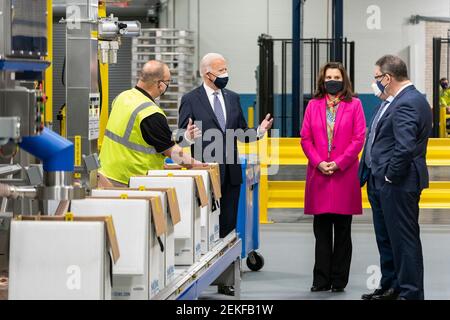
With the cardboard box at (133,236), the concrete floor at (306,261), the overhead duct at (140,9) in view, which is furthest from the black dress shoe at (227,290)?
the overhead duct at (140,9)

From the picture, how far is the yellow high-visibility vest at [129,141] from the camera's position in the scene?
632cm

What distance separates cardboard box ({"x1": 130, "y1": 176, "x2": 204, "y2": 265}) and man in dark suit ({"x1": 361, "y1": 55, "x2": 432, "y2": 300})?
1.82 m

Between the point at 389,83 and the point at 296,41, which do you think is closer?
the point at 389,83

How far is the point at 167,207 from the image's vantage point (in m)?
4.73

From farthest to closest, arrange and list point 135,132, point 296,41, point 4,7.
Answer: point 296,41, point 135,132, point 4,7

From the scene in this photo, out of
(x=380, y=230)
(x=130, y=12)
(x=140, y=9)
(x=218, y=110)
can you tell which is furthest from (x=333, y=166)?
(x=130, y=12)

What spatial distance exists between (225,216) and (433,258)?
2.81m

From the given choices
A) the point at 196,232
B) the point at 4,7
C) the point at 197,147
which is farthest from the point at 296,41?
the point at 4,7

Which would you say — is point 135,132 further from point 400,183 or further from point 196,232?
point 400,183

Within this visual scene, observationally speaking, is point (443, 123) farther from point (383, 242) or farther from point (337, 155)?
point (383, 242)

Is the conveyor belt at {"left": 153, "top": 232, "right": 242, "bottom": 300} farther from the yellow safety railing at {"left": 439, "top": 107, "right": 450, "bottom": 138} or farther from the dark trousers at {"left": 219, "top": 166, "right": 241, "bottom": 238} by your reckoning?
the yellow safety railing at {"left": 439, "top": 107, "right": 450, "bottom": 138}

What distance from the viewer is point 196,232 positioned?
542cm

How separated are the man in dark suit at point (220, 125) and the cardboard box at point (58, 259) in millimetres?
4010

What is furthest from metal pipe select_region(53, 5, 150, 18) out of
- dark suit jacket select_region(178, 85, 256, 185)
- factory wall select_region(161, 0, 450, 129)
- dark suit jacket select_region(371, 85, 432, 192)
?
dark suit jacket select_region(371, 85, 432, 192)
